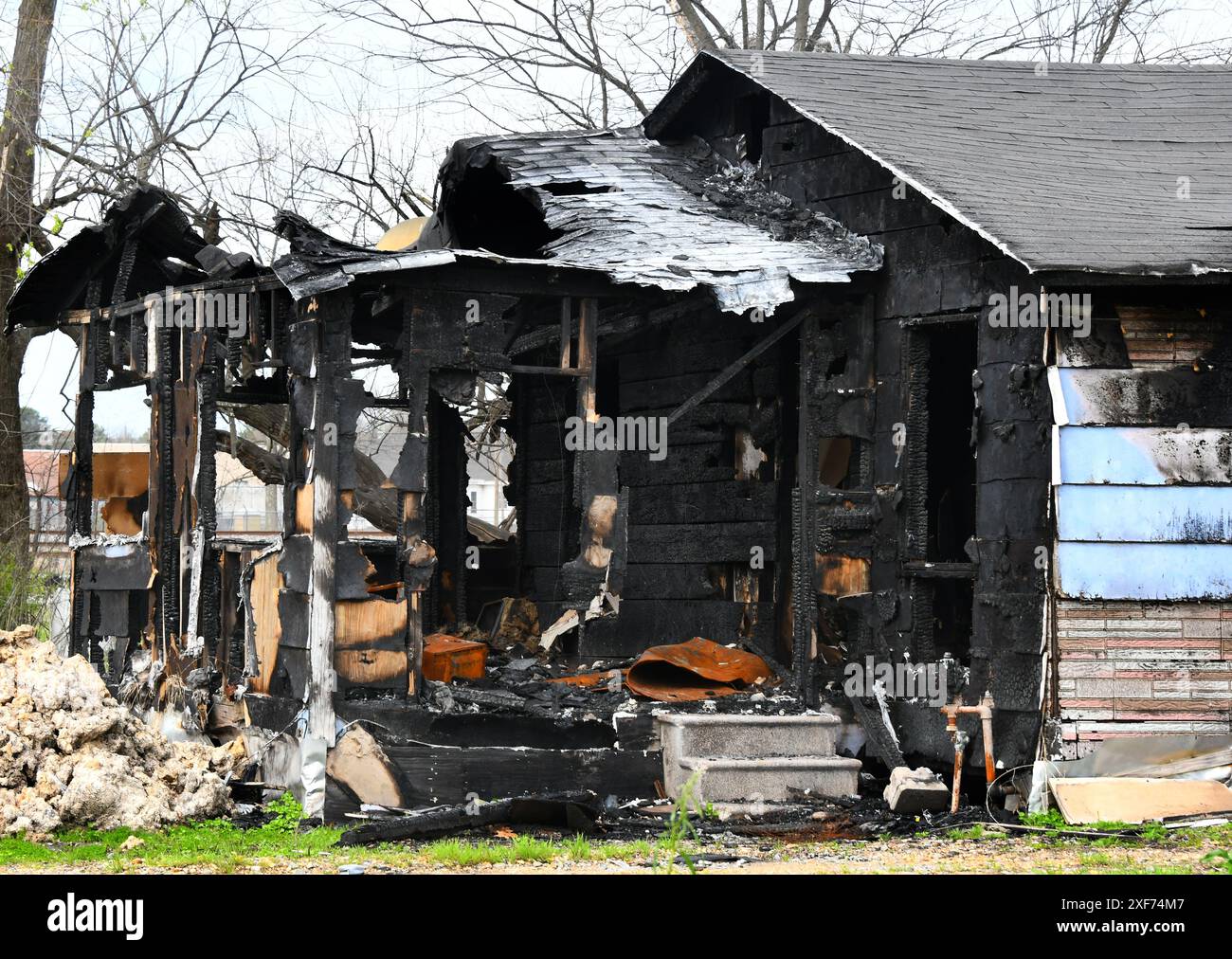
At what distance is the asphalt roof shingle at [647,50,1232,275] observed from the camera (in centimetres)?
1012

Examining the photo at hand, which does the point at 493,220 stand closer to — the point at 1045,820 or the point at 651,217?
the point at 651,217

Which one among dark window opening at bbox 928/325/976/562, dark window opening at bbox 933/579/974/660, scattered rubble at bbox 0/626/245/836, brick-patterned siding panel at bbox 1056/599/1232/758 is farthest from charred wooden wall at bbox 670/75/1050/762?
scattered rubble at bbox 0/626/245/836

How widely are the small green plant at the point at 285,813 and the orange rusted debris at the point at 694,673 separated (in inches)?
103

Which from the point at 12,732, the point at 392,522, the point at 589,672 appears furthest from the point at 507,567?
the point at 12,732

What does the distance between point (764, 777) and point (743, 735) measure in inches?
13.6

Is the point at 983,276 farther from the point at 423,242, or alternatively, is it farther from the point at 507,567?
the point at 507,567

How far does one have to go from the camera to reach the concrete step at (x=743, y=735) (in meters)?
10.5

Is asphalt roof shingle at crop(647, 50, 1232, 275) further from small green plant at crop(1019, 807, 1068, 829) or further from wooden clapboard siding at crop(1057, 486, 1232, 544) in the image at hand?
small green plant at crop(1019, 807, 1068, 829)

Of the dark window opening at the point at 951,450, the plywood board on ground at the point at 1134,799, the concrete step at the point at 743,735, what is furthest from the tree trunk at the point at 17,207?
the plywood board on ground at the point at 1134,799

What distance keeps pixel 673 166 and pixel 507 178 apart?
1502 millimetres

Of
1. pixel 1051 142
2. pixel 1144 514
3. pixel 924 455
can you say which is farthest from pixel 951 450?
pixel 1144 514

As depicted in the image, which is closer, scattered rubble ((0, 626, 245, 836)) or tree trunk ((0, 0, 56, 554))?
scattered rubble ((0, 626, 245, 836))

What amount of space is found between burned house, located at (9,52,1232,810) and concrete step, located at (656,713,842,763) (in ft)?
1.17

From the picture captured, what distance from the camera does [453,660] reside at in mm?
11812
